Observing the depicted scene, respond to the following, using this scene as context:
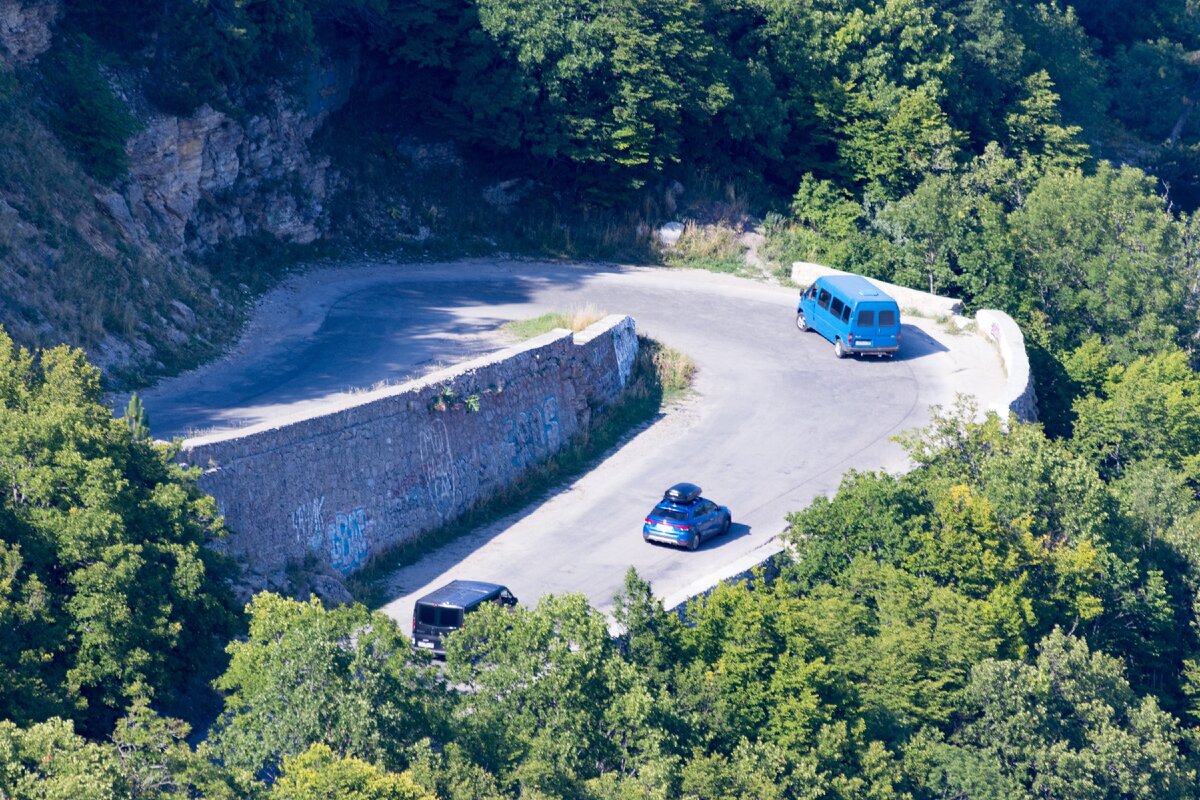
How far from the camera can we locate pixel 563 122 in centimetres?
4891

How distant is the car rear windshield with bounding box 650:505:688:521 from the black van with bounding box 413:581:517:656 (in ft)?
20.3

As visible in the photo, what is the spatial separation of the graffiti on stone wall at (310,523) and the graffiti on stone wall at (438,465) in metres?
3.30

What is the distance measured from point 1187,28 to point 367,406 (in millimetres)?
64575

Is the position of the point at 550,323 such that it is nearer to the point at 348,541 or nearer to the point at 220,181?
the point at 220,181

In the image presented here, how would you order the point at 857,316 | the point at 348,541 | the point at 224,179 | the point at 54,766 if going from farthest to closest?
the point at 224,179 < the point at 857,316 < the point at 348,541 < the point at 54,766

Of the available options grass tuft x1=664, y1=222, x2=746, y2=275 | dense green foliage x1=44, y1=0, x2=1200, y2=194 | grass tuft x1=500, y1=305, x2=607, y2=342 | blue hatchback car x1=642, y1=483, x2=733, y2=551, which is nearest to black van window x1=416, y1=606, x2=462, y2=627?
blue hatchback car x1=642, y1=483, x2=733, y2=551

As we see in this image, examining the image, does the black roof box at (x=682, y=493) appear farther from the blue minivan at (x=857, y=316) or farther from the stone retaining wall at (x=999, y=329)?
the blue minivan at (x=857, y=316)

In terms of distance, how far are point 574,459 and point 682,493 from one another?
487 centimetres

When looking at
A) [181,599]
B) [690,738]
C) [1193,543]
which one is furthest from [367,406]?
[1193,543]

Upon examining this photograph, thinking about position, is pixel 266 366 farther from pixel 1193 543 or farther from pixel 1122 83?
pixel 1122 83

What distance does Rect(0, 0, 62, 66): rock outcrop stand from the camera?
3691 centimetres

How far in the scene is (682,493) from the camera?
31984 millimetres

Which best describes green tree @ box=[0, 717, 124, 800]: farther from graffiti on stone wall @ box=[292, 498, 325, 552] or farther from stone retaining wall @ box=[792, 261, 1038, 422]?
stone retaining wall @ box=[792, 261, 1038, 422]

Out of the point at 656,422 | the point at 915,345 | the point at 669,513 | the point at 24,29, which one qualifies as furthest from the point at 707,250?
the point at 24,29
